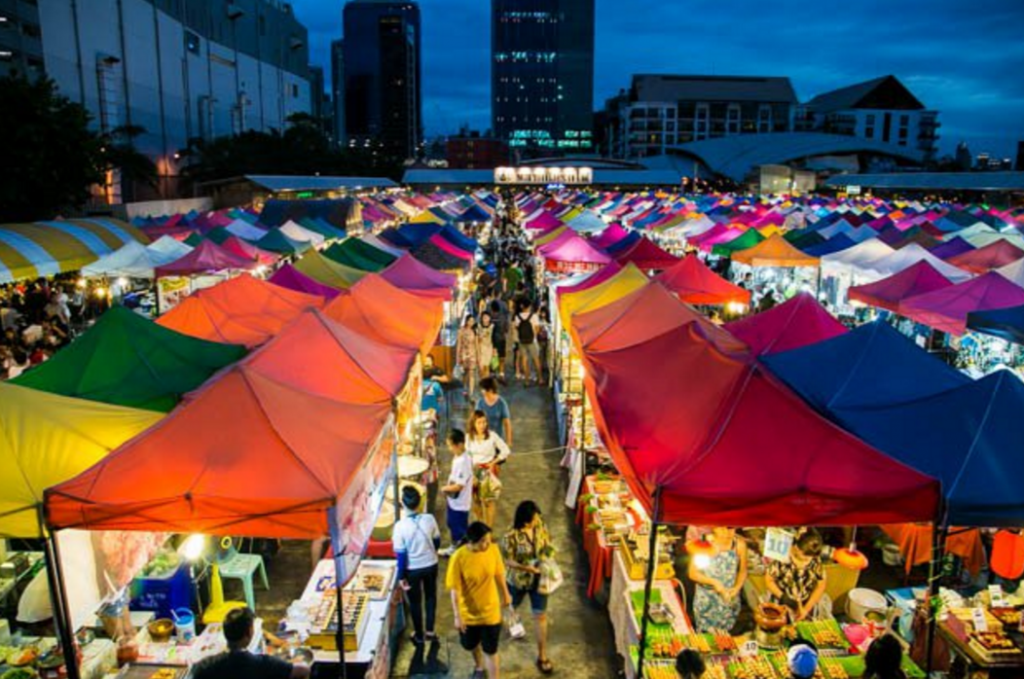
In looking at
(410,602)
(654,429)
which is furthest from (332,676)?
(654,429)

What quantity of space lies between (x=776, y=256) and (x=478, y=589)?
1448cm

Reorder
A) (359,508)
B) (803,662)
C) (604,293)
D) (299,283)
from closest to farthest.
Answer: (803,662) < (359,508) < (604,293) < (299,283)

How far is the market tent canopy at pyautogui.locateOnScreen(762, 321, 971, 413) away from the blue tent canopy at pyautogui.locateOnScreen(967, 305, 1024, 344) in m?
2.07

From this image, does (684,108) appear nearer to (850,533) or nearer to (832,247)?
(832,247)

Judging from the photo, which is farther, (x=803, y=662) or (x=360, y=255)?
(x=360, y=255)

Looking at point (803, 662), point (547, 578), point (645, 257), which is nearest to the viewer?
point (803, 662)

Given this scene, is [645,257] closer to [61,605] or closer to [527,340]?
[527,340]

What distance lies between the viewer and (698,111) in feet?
416

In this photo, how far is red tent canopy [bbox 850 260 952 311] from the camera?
11.8 m

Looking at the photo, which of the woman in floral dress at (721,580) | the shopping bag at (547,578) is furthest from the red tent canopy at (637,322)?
the shopping bag at (547,578)

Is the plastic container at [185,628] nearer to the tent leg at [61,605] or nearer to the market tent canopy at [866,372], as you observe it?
the tent leg at [61,605]

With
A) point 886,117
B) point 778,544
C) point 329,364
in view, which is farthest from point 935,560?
point 886,117

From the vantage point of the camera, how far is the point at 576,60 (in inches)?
7790

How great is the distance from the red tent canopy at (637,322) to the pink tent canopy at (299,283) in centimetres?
454
